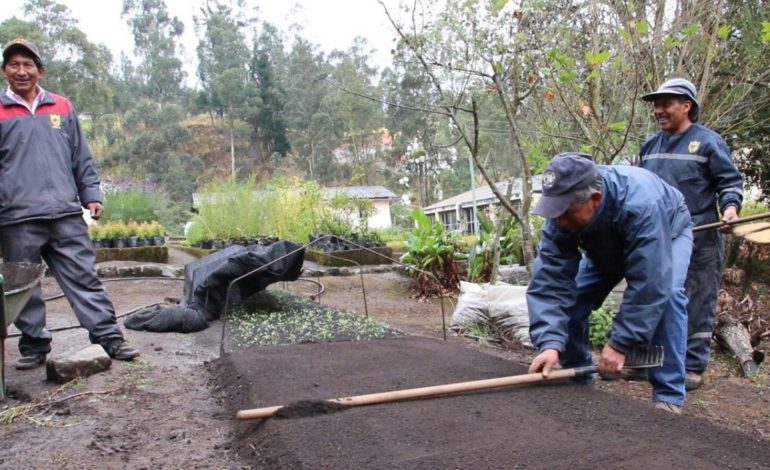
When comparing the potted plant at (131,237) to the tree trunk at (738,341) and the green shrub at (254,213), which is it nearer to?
the green shrub at (254,213)

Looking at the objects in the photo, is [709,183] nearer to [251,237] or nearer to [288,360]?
A: [288,360]

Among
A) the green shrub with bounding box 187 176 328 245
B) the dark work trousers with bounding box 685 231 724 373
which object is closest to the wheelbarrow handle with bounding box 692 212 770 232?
the dark work trousers with bounding box 685 231 724 373

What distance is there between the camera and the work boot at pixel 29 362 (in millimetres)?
2861

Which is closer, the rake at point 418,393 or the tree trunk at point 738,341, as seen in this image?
the rake at point 418,393

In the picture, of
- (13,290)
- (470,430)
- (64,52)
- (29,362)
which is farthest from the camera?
(64,52)

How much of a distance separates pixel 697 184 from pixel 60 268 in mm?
2996

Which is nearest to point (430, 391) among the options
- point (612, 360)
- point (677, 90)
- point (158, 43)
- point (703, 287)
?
point (612, 360)

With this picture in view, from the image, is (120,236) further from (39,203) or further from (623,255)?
(623,255)

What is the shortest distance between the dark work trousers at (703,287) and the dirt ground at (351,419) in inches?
14.3

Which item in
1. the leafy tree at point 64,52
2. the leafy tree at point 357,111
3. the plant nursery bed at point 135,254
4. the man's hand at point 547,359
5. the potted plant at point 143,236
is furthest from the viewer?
the leafy tree at point 357,111

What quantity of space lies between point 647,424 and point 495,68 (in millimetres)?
2823

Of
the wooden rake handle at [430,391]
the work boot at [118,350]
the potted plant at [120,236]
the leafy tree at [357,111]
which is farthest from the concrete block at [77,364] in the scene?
the leafy tree at [357,111]

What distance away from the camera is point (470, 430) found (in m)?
1.81

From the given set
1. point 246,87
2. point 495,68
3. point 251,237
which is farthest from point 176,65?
point 495,68
